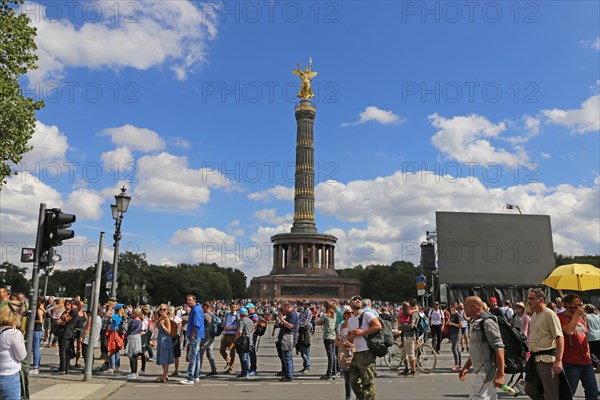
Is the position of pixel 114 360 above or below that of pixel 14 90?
below

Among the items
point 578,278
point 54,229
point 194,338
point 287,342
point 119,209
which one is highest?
point 119,209

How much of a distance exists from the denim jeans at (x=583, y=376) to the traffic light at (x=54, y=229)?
8204 millimetres

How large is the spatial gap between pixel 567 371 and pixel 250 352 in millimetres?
8814

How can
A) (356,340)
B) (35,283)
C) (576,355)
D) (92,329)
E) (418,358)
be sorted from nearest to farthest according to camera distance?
(576,355)
(356,340)
(35,283)
(92,329)
(418,358)

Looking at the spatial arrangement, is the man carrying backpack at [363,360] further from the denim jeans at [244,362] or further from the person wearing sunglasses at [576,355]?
the denim jeans at [244,362]

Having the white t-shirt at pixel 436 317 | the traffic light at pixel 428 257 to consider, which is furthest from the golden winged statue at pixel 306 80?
the white t-shirt at pixel 436 317

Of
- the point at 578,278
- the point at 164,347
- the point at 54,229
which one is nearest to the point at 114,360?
the point at 164,347

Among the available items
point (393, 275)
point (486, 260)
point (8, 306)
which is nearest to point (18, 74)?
point (8, 306)

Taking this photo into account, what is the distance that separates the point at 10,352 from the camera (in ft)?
18.0

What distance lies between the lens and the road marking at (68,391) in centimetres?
996

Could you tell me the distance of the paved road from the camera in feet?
35.1

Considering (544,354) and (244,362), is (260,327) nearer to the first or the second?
(244,362)

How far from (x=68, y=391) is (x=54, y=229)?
3420mm

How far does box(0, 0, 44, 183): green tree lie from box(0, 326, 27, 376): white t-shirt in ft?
45.6
